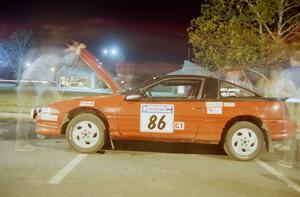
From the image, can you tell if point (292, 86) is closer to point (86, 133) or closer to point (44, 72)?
point (44, 72)

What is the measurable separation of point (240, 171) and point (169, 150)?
217 cm

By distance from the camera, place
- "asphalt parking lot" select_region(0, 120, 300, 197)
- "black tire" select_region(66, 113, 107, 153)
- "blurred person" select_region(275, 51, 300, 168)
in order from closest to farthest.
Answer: "asphalt parking lot" select_region(0, 120, 300, 197) → "black tire" select_region(66, 113, 107, 153) → "blurred person" select_region(275, 51, 300, 168)

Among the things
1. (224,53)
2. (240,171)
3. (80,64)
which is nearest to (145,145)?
(80,64)

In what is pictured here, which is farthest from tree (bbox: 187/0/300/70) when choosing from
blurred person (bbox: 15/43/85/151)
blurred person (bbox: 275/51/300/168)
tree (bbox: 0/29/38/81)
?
tree (bbox: 0/29/38/81)

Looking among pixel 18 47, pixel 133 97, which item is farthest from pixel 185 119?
pixel 18 47

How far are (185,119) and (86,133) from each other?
1.78 metres

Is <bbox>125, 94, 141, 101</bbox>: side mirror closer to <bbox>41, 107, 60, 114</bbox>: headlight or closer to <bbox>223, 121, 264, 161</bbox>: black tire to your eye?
<bbox>41, 107, 60, 114</bbox>: headlight

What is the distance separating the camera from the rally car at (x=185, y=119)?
8.46 metres

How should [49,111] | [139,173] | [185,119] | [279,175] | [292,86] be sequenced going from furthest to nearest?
[292,86]
[49,111]
[185,119]
[279,175]
[139,173]

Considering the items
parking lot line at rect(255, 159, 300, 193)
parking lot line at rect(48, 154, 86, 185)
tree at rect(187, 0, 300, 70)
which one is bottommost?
parking lot line at rect(255, 159, 300, 193)

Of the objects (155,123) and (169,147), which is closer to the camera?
(155,123)

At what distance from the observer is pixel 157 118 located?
845 cm

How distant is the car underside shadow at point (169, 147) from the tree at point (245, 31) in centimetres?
512

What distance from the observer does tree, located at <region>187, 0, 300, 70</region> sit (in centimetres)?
1428
